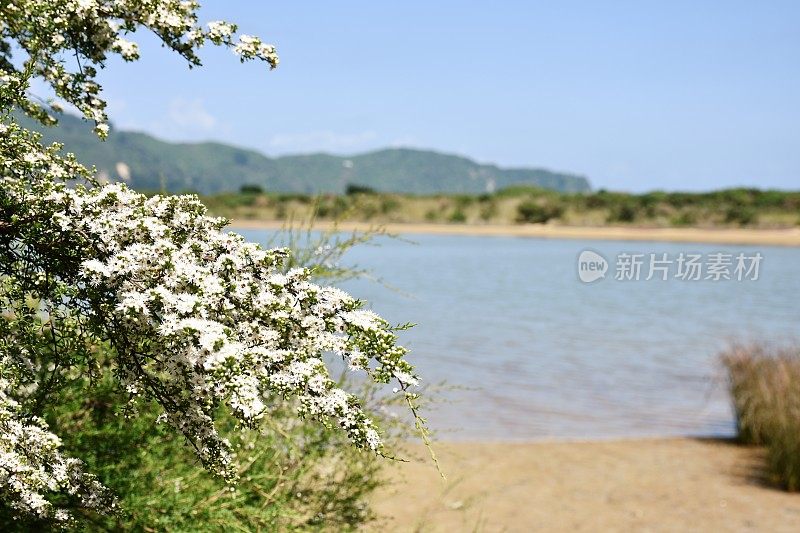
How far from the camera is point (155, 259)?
2.70 m

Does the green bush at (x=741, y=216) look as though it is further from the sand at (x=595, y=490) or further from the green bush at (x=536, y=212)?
the sand at (x=595, y=490)

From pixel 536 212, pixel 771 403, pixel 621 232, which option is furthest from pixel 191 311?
pixel 536 212

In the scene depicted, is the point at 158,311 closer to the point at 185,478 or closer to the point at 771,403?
the point at 185,478

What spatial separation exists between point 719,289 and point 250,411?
46.2 metres

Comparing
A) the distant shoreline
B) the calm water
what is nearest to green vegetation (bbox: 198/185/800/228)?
the distant shoreline

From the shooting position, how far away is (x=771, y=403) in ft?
41.5

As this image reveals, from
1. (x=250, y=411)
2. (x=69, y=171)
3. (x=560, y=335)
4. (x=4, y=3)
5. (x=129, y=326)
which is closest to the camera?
(x=250, y=411)

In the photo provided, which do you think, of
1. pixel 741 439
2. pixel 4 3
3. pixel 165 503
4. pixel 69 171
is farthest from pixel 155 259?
pixel 741 439

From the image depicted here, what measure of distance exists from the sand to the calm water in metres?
1.14

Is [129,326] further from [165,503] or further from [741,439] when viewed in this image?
[741,439]

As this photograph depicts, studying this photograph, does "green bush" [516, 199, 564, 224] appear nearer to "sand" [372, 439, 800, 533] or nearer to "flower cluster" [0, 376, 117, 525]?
"sand" [372, 439, 800, 533]

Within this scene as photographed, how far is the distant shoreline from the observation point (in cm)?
7000

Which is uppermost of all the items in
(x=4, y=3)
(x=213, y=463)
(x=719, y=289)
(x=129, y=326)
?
(x=4, y=3)

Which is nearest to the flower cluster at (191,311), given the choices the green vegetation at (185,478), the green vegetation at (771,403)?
the green vegetation at (185,478)
